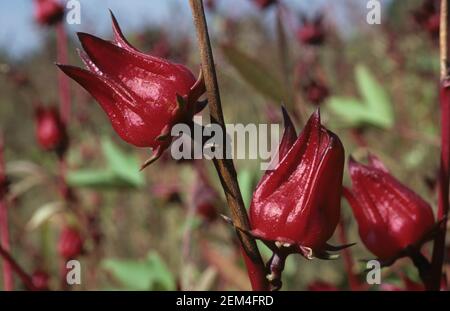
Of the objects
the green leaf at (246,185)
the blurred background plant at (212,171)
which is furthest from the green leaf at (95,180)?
the green leaf at (246,185)

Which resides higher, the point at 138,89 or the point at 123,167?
the point at 138,89

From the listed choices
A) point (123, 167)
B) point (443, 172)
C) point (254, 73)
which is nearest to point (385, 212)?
point (443, 172)

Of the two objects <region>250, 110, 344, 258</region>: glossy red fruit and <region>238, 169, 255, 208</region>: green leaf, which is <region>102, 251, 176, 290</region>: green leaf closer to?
<region>238, 169, 255, 208</region>: green leaf

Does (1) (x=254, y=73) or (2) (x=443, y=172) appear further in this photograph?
(1) (x=254, y=73)

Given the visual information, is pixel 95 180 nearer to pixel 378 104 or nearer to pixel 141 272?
pixel 141 272

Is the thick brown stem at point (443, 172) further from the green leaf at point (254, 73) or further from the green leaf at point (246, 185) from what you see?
the green leaf at point (246, 185)

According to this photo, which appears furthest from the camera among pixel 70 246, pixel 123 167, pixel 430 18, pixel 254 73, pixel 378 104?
pixel 378 104

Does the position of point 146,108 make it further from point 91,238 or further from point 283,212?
point 91,238

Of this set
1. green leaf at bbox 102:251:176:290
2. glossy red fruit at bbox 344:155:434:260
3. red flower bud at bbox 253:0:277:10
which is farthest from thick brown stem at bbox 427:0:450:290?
red flower bud at bbox 253:0:277:10
